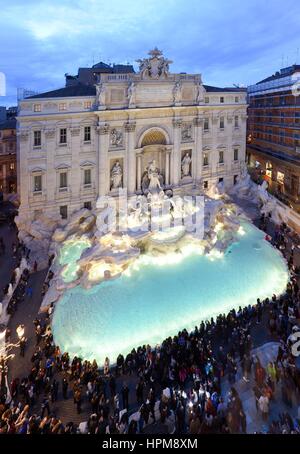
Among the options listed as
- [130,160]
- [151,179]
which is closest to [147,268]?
[151,179]

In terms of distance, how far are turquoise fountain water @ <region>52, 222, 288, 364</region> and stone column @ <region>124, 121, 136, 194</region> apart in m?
10.5

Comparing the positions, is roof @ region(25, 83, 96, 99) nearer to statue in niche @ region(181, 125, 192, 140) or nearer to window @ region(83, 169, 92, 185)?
window @ region(83, 169, 92, 185)

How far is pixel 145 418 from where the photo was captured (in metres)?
16.9

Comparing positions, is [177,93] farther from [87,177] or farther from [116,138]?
[87,177]

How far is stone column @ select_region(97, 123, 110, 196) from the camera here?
3625 cm

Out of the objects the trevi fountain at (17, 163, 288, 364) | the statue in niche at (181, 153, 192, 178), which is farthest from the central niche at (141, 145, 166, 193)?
the statue in niche at (181, 153, 192, 178)

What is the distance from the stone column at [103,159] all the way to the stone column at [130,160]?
1.96 m

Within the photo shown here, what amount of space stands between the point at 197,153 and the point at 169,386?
2836cm

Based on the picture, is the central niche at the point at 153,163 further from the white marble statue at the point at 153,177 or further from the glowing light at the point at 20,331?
the glowing light at the point at 20,331

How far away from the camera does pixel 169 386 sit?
62.2ft

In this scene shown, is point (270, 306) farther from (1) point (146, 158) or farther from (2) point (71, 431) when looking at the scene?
(1) point (146, 158)

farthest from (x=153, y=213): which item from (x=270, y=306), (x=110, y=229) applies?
(x=270, y=306)

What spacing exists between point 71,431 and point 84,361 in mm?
5639

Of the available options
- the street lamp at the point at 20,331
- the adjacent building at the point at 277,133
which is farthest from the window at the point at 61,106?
the adjacent building at the point at 277,133
